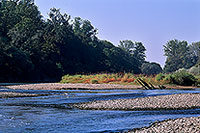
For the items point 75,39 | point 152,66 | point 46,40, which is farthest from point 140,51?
point 46,40

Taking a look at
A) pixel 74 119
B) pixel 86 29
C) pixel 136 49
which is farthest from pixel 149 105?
pixel 136 49

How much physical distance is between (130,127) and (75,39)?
366 feet

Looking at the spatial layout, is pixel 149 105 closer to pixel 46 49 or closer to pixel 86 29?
pixel 46 49

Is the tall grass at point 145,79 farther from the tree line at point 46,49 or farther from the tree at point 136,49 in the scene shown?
the tree at point 136,49

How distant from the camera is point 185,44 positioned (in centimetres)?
17425

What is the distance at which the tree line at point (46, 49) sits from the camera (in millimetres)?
87831

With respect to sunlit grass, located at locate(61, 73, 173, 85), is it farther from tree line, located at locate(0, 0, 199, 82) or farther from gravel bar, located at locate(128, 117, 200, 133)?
gravel bar, located at locate(128, 117, 200, 133)

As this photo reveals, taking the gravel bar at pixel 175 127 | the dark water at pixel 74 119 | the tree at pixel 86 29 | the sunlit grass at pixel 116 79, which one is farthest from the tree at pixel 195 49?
the gravel bar at pixel 175 127

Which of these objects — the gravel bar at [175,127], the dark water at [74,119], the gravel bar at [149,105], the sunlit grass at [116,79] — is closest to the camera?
the gravel bar at [175,127]

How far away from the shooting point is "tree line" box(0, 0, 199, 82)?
87.8 meters

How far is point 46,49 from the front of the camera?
107 m

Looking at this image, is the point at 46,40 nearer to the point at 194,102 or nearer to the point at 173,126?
the point at 194,102

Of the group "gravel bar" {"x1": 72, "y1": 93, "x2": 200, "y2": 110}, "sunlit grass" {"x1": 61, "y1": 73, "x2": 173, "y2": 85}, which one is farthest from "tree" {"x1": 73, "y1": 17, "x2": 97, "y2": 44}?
"gravel bar" {"x1": 72, "y1": 93, "x2": 200, "y2": 110}

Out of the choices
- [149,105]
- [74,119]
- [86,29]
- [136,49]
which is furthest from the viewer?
[136,49]
